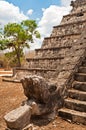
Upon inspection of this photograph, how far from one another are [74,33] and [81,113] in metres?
6.10

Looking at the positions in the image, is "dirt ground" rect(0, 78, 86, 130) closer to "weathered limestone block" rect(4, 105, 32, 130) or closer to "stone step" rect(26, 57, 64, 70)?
"weathered limestone block" rect(4, 105, 32, 130)

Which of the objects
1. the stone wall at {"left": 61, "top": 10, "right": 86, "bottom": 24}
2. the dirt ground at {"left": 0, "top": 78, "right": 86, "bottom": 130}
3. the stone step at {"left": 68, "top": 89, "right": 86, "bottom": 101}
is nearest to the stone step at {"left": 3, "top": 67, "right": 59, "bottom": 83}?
the dirt ground at {"left": 0, "top": 78, "right": 86, "bottom": 130}

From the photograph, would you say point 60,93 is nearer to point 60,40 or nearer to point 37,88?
point 37,88

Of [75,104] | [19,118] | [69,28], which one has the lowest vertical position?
[19,118]

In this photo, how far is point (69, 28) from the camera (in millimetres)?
11898

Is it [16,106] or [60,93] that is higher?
[60,93]

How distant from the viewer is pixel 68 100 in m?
5.89

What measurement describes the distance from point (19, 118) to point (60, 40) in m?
7.09

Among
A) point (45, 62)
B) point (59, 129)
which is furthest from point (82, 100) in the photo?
point (45, 62)

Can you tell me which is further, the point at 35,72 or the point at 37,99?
the point at 35,72

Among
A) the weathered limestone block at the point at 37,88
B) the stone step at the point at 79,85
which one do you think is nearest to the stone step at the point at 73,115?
the weathered limestone block at the point at 37,88

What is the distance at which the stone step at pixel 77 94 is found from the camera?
19.0 ft

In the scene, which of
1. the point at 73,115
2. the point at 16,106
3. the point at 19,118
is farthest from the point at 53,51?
the point at 19,118

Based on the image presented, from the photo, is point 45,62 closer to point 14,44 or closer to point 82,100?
point 82,100
